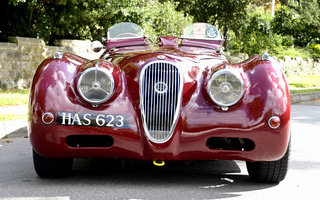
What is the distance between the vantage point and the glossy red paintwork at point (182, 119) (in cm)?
405

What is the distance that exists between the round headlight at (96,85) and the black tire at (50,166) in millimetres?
651

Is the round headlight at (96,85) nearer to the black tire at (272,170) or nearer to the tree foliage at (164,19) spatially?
the black tire at (272,170)

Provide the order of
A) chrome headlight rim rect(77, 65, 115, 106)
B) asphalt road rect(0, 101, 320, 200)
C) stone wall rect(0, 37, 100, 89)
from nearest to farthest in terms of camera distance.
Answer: asphalt road rect(0, 101, 320, 200) < chrome headlight rim rect(77, 65, 115, 106) < stone wall rect(0, 37, 100, 89)

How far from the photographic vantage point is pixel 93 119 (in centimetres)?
404

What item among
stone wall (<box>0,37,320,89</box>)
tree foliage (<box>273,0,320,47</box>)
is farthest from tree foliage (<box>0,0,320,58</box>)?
stone wall (<box>0,37,320,89</box>)

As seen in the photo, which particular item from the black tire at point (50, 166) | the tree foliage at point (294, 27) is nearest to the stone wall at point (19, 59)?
the black tire at point (50, 166)

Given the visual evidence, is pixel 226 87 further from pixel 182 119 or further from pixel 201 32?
pixel 201 32

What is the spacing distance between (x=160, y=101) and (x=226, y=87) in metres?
0.54

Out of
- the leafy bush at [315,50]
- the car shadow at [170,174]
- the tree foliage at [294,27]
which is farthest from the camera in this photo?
the tree foliage at [294,27]

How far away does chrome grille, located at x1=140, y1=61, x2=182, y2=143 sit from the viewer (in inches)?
160

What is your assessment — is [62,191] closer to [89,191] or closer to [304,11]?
[89,191]

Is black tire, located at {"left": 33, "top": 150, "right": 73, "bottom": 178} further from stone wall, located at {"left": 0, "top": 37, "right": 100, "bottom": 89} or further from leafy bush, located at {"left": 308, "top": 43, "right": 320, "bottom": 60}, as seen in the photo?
leafy bush, located at {"left": 308, "top": 43, "right": 320, "bottom": 60}

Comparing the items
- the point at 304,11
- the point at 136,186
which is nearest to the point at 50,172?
the point at 136,186

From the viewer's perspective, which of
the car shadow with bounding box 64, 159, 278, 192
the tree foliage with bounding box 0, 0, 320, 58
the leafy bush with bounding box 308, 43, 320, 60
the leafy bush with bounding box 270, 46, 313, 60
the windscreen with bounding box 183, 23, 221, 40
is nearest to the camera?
the car shadow with bounding box 64, 159, 278, 192
